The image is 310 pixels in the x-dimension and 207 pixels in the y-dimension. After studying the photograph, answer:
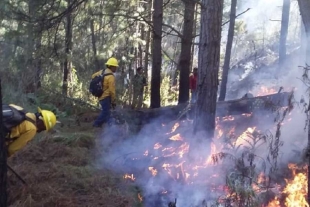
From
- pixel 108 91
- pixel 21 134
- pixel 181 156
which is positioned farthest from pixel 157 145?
pixel 21 134

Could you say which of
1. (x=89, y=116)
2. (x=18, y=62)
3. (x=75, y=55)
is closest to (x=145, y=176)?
(x=89, y=116)

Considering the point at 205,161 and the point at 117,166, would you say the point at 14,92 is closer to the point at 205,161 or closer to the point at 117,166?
the point at 117,166

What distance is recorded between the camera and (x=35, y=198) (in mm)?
5852

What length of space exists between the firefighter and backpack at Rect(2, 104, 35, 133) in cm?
922

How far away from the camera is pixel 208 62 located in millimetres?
7473

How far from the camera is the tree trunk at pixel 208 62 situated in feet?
24.3

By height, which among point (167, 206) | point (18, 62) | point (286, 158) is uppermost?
point (18, 62)

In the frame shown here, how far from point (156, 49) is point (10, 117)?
900 cm

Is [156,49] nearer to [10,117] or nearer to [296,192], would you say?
[296,192]

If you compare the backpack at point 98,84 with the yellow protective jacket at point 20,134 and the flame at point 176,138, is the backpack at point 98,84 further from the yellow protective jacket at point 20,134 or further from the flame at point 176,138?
the yellow protective jacket at point 20,134

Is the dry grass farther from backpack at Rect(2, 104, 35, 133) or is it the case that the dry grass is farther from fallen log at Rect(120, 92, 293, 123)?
fallen log at Rect(120, 92, 293, 123)

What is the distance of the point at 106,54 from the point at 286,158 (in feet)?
33.9

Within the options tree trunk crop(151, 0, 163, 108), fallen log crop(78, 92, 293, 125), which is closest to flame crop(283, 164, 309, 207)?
fallen log crop(78, 92, 293, 125)

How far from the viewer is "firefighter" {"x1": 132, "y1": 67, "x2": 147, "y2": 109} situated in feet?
46.6
